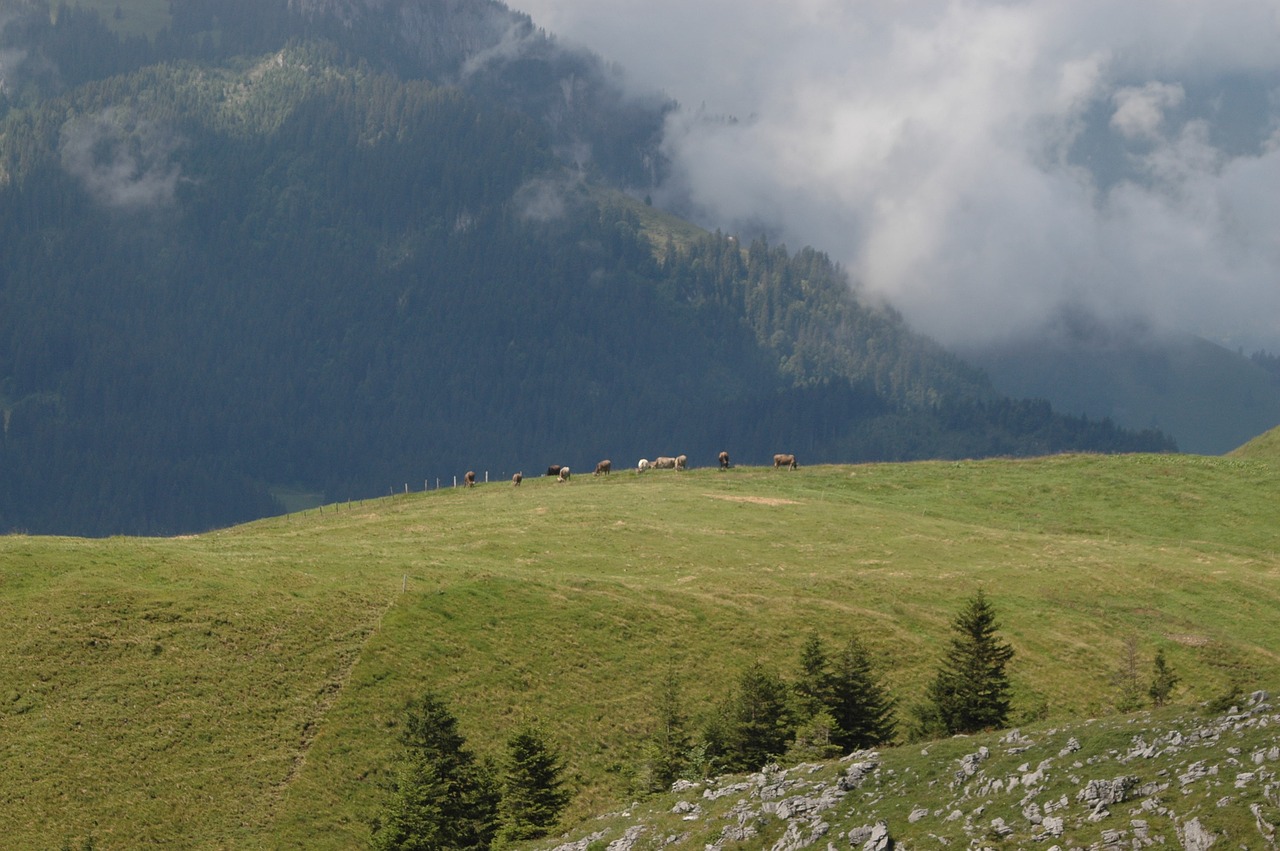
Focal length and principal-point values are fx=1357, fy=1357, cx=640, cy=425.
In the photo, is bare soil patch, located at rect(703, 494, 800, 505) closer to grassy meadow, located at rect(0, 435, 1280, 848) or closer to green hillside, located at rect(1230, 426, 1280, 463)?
grassy meadow, located at rect(0, 435, 1280, 848)

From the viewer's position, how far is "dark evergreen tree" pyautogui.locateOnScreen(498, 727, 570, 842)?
46.1m

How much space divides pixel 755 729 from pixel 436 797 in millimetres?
12277

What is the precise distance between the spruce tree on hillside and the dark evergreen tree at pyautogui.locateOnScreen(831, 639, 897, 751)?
8.04ft

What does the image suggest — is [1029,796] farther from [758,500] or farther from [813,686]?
[758,500]

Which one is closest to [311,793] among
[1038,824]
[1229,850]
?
[1038,824]

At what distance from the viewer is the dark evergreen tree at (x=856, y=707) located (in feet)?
170

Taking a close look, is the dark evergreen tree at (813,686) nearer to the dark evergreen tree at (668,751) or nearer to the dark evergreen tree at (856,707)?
the dark evergreen tree at (856,707)

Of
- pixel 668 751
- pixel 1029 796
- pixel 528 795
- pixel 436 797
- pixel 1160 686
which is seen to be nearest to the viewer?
pixel 1029 796

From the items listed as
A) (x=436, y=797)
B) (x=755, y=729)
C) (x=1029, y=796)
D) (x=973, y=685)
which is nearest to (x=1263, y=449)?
(x=973, y=685)

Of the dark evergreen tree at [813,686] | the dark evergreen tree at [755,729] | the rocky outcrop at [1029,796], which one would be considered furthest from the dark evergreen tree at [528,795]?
the dark evergreen tree at [813,686]

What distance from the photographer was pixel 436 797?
44.4 metres

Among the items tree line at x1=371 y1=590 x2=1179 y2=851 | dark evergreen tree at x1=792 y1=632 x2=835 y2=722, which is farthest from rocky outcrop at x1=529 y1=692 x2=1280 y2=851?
dark evergreen tree at x1=792 y1=632 x2=835 y2=722

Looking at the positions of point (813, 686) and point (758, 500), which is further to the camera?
point (758, 500)

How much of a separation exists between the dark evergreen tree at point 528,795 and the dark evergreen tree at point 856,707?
1105 centimetres
